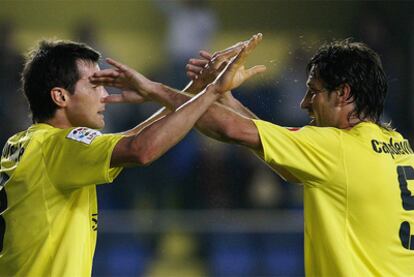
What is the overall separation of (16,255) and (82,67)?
2.52 ft

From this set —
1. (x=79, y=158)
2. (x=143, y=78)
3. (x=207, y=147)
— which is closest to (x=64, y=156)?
(x=79, y=158)

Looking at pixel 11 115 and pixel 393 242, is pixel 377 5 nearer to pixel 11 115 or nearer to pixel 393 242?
pixel 11 115

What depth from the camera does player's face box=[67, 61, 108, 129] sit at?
3.41 meters

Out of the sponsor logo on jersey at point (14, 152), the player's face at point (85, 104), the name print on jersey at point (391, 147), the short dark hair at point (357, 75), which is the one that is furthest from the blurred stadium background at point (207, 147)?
the sponsor logo on jersey at point (14, 152)

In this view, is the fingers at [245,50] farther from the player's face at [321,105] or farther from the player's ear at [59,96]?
the player's ear at [59,96]

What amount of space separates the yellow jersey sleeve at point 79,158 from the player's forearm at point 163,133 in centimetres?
12

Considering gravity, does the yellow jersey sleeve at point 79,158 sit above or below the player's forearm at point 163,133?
below

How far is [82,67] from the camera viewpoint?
3.46m

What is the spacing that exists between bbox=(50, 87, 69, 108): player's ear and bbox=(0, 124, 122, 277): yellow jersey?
140 mm

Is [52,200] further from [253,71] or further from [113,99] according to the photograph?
[253,71]

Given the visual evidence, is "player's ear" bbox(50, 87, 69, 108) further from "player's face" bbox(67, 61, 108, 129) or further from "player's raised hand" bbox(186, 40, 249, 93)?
"player's raised hand" bbox(186, 40, 249, 93)

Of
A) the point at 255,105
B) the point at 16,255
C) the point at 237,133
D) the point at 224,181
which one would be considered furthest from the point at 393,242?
the point at 224,181

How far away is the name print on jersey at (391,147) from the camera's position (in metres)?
3.32

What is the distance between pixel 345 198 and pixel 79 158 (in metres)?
0.97
